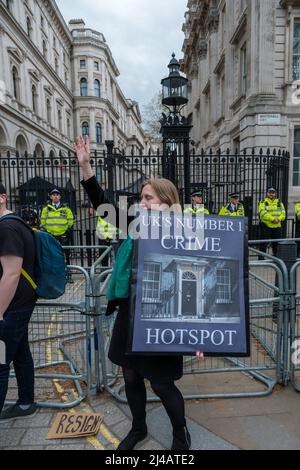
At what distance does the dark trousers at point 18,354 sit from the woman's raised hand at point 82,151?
1.28m

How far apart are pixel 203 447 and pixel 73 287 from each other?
283 cm

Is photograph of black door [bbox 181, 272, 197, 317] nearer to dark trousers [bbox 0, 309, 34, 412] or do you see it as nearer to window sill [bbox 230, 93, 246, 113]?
dark trousers [bbox 0, 309, 34, 412]

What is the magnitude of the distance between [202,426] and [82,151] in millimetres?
2420

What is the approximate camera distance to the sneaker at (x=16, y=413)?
2824 millimetres

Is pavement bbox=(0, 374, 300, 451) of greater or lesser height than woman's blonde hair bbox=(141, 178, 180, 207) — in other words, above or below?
below

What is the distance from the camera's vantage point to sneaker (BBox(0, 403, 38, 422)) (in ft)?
9.27

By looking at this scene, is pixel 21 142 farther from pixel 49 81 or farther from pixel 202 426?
pixel 202 426

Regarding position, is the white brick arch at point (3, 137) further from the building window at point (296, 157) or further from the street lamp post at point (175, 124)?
the street lamp post at point (175, 124)

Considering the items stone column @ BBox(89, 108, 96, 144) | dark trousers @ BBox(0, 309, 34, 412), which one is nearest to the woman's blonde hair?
dark trousers @ BBox(0, 309, 34, 412)

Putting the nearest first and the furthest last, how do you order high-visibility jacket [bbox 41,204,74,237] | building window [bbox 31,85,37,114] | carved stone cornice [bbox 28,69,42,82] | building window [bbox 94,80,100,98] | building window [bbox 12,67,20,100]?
high-visibility jacket [bbox 41,204,74,237]
building window [bbox 12,67,20,100]
carved stone cornice [bbox 28,69,42,82]
building window [bbox 31,85,37,114]
building window [bbox 94,80,100,98]

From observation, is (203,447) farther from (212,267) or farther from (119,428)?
(212,267)

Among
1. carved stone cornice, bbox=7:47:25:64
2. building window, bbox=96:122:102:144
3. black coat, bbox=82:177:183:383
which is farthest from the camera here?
building window, bbox=96:122:102:144

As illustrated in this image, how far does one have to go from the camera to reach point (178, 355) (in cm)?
222

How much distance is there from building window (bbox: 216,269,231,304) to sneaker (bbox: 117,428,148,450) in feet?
3.91
